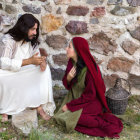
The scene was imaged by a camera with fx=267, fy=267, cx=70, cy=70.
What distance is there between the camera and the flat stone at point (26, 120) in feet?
9.89

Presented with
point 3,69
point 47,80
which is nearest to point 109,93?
point 47,80

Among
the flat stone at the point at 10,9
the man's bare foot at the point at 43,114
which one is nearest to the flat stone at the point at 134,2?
the flat stone at the point at 10,9

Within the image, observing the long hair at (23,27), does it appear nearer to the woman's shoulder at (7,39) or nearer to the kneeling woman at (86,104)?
the woman's shoulder at (7,39)

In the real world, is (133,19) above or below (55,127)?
above

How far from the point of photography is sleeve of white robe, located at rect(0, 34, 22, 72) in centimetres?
317

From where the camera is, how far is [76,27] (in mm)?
3686

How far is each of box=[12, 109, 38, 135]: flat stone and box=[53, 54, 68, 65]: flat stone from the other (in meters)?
0.86

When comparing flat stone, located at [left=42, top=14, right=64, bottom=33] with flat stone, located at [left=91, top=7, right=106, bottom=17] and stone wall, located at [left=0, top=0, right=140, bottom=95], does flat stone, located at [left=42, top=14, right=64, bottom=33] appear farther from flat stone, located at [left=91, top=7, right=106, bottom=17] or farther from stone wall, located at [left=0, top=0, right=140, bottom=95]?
→ flat stone, located at [left=91, top=7, right=106, bottom=17]

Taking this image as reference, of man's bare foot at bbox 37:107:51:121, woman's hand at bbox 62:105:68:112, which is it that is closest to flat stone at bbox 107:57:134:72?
woman's hand at bbox 62:105:68:112

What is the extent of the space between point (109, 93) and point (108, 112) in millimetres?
268

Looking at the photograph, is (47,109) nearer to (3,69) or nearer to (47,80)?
(47,80)

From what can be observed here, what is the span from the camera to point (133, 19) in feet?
11.7

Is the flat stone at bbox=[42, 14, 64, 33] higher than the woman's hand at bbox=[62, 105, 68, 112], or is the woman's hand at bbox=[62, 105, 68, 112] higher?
the flat stone at bbox=[42, 14, 64, 33]

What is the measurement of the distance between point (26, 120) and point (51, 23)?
1.40 m
